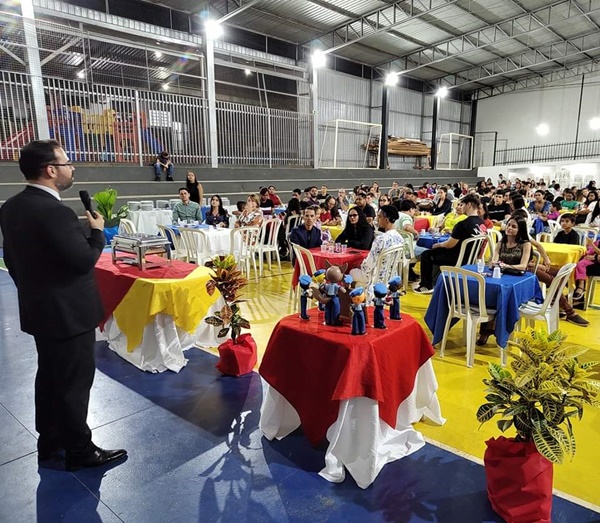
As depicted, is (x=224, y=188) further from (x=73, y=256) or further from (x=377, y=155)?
(x=73, y=256)

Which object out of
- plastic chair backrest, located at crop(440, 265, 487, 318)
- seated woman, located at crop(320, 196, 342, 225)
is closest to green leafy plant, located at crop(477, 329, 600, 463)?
plastic chair backrest, located at crop(440, 265, 487, 318)

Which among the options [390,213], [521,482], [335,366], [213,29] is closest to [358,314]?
[335,366]

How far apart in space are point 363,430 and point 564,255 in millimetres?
3783

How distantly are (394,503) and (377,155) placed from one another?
15.8 m

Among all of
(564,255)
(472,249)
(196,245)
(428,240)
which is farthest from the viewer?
(196,245)

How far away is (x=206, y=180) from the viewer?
1107cm

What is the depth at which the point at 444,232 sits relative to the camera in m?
6.16

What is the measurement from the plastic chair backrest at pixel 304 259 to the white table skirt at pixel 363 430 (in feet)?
6.41

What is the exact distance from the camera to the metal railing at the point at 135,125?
8.74m

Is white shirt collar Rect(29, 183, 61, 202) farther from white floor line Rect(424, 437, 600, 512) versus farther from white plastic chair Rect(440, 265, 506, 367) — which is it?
white plastic chair Rect(440, 265, 506, 367)

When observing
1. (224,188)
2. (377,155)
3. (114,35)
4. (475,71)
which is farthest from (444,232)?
(475,71)

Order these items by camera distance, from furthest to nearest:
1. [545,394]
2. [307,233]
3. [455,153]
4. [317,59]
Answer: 1. [455,153]
2. [317,59]
3. [307,233]
4. [545,394]

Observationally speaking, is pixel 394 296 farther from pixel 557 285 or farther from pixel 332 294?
pixel 557 285

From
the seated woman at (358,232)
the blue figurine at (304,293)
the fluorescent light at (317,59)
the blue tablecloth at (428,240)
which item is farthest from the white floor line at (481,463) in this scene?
the fluorescent light at (317,59)
